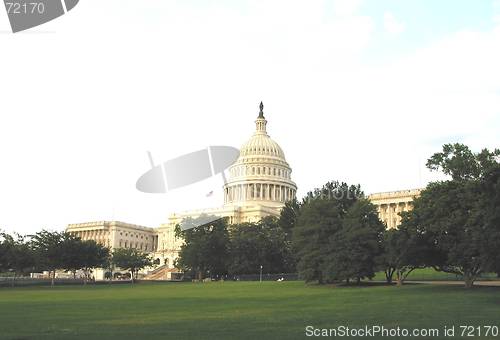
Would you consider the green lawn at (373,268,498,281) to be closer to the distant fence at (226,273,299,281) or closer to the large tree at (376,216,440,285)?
the distant fence at (226,273,299,281)

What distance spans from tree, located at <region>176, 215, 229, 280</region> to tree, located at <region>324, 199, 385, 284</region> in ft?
126

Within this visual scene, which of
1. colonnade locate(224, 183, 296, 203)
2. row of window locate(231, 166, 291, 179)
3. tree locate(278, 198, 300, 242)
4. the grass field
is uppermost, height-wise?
row of window locate(231, 166, 291, 179)

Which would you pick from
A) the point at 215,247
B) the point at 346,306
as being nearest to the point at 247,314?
the point at 346,306

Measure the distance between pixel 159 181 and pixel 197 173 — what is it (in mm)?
4781

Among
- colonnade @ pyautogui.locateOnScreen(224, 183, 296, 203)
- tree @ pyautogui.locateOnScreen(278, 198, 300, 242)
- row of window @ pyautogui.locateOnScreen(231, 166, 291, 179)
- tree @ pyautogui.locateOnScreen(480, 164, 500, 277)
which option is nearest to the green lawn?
tree @ pyautogui.locateOnScreen(278, 198, 300, 242)

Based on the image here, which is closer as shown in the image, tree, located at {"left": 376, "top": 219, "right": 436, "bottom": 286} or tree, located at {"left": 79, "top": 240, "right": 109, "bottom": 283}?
tree, located at {"left": 376, "top": 219, "right": 436, "bottom": 286}

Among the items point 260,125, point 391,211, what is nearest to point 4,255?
point 391,211

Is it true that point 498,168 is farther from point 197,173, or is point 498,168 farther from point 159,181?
point 159,181

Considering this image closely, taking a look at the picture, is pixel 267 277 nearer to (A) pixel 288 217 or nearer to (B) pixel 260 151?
(A) pixel 288 217

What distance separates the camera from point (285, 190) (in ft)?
599

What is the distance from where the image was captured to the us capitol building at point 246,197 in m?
167

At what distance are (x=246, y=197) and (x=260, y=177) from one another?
7.80 metres

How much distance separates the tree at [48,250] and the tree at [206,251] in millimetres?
20845

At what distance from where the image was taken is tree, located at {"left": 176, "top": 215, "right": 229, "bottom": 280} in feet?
314
